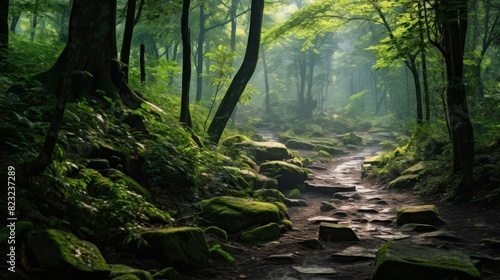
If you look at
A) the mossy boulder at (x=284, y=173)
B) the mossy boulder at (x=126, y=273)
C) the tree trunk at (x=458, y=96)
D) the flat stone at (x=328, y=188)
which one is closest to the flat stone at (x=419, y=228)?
the tree trunk at (x=458, y=96)

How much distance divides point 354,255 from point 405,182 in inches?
264

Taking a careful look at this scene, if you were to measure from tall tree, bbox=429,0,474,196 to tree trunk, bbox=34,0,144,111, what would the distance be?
701cm

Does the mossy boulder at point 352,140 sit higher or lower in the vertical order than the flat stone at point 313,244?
higher

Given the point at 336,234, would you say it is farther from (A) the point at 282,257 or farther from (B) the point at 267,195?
(B) the point at 267,195

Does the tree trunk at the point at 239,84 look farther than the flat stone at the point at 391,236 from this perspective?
Yes

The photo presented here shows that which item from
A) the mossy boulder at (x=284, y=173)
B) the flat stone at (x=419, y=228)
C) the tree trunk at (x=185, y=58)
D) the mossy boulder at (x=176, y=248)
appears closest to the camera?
the mossy boulder at (x=176, y=248)

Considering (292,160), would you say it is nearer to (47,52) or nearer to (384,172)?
(384,172)

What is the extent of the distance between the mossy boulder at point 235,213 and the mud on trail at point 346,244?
0.46 m

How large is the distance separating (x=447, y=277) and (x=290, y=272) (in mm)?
1824

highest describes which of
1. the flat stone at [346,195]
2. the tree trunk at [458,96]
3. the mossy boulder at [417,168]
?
the tree trunk at [458,96]

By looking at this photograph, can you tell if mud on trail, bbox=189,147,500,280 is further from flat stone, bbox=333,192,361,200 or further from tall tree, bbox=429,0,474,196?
tall tree, bbox=429,0,474,196

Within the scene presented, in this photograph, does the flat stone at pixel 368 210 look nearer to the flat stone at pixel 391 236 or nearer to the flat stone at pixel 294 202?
the flat stone at pixel 294 202

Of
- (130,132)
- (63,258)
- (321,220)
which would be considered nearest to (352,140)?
(321,220)

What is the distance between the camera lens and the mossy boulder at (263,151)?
1382 cm
